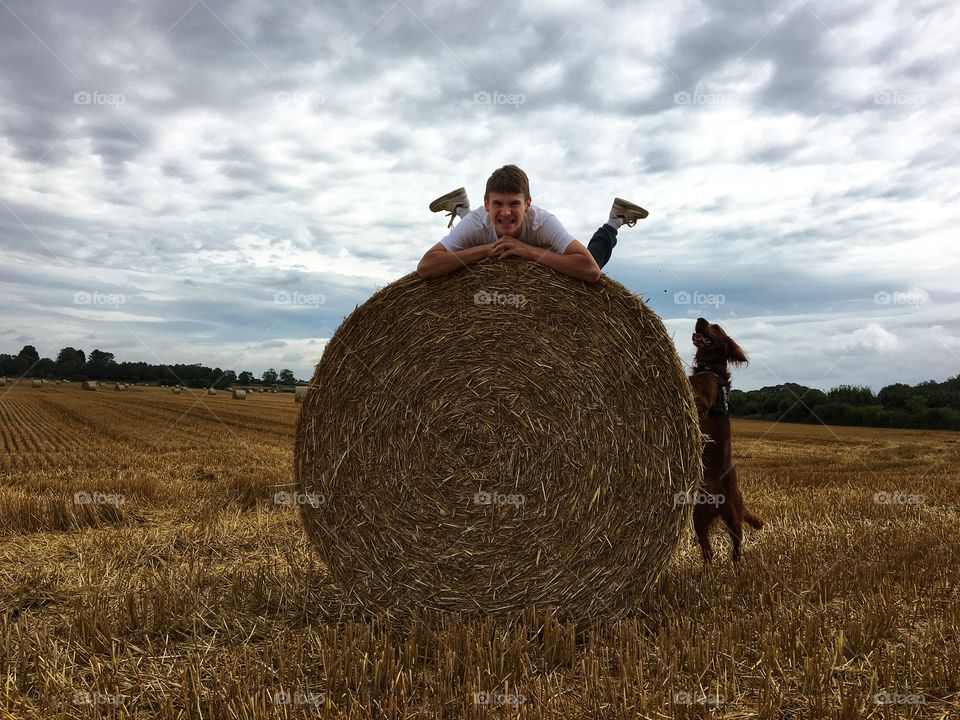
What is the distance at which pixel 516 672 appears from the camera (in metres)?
3.49

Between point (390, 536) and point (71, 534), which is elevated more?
point (390, 536)

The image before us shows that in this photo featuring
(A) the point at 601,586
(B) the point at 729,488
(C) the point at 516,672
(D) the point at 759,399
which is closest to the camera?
(C) the point at 516,672

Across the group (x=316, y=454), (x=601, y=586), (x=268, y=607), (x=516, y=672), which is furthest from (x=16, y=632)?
(x=601, y=586)

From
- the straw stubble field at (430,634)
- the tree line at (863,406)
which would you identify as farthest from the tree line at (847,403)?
the straw stubble field at (430,634)

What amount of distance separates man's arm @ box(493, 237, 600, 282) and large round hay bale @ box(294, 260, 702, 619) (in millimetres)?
81

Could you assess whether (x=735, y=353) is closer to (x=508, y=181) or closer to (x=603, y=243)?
(x=603, y=243)

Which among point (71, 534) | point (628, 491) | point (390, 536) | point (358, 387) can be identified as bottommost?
point (71, 534)

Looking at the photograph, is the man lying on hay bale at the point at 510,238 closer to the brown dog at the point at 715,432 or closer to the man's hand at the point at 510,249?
the man's hand at the point at 510,249

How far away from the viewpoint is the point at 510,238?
4.42 meters

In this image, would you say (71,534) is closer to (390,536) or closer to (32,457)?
(390,536)

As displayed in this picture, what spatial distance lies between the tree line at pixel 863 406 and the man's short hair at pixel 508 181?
102 ft

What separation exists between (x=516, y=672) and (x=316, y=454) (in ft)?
6.12

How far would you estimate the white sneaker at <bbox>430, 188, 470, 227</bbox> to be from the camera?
6297 millimetres

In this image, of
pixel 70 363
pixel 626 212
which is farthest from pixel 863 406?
pixel 70 363
